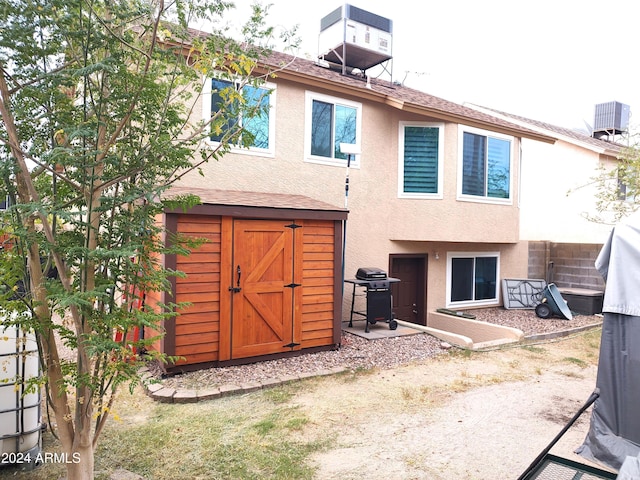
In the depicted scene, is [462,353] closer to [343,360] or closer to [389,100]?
[343,360]

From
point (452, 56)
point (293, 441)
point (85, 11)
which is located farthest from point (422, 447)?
point (452, 56)

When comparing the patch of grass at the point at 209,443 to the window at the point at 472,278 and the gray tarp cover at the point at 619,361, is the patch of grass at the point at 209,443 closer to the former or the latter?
the gray tarp cover at the point at 619,361

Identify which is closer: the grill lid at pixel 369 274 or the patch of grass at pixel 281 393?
the patch of grass at pixel 281 393

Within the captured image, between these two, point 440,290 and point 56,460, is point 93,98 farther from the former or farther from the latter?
point 440,290

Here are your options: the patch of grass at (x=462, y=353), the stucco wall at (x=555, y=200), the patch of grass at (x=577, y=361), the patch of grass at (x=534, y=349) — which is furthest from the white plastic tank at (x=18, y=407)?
the stucco wall at (x=555, y=200)

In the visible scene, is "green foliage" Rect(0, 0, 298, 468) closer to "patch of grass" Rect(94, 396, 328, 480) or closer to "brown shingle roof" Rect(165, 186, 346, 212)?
"patch of grass" Rect(94, 396, 328, 480)

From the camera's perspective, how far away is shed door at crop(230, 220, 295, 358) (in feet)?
21.9

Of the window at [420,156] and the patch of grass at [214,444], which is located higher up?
the window at [420,156]

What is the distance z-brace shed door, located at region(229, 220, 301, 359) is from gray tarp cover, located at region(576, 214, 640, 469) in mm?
4375

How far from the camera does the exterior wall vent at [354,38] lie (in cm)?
1187

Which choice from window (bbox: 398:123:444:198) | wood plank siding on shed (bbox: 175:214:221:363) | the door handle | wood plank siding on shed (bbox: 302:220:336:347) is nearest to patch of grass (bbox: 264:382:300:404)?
wood plank siding on shed (bbox: 175:214:221:363)

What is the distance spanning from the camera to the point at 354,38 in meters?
11.9

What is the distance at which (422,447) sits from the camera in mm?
4281

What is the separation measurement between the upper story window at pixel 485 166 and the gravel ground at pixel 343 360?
3.87m
